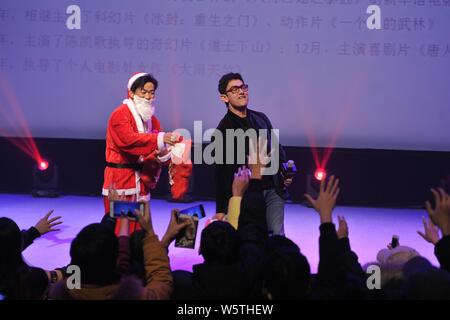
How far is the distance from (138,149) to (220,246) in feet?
4.62

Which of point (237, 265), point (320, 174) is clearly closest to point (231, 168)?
point (237, 265)

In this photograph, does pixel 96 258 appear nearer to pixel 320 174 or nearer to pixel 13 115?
pixel 320 174

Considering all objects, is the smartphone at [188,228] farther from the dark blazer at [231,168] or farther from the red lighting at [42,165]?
the red lighting at [42,165]

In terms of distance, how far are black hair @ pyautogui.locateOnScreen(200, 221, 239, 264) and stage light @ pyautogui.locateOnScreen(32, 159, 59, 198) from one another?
423 centimetres

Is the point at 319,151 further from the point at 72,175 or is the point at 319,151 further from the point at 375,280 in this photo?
the point at 375,280

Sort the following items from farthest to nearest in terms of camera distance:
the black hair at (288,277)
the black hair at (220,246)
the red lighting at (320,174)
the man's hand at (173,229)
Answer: the red lighting at (320,174) → the man's hand at (173,229) → the black hair at (220,246) → the black hair at (288,277)

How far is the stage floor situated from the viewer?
3.93m

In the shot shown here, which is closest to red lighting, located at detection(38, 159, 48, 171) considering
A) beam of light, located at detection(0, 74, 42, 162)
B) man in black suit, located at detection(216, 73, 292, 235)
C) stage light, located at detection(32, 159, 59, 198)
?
stage light, located at detection(32, 159, 59, 198)

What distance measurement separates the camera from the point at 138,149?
3.13 metres

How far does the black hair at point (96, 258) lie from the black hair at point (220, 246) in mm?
309

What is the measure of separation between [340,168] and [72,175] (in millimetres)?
2833

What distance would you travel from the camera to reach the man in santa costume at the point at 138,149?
10.3 ft

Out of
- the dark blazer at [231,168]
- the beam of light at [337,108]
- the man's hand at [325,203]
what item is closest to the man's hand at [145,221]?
the man's hand at [325,203]
